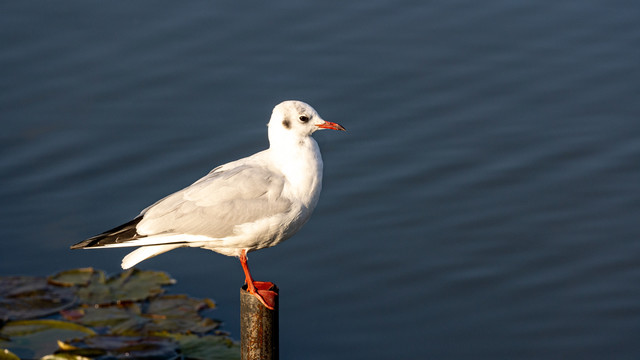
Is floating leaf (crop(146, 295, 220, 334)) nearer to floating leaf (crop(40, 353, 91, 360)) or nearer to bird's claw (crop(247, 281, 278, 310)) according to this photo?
floating leaf (crop(40, 353, 91, 360))

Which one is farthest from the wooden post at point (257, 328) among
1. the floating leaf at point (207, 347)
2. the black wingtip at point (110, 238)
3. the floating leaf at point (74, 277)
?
the floating leaf at point (74, 277)

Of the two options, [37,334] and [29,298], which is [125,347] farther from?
[29,298]

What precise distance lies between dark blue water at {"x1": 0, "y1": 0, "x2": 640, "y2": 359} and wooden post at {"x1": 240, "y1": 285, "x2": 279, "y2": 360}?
6.32ft

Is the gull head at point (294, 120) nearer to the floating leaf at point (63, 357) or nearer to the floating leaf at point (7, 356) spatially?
the floating leaf at point (63, 357)

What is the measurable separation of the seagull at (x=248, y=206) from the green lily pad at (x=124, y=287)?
1.84 meters

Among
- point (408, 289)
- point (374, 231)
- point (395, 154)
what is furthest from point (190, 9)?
point (408, 289)

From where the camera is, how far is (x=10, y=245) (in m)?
8.28

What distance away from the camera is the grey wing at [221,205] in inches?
208

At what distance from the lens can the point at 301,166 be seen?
210 inches

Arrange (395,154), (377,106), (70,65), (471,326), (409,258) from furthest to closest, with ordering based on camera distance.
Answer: (70,65) → (377,106) → (395,154) → (409,258) → (471,326)

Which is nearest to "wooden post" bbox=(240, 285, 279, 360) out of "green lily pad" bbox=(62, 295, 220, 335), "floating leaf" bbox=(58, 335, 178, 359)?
"floating leaf" bbox=(58, 335, 178, 359)

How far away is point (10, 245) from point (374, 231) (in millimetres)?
3252

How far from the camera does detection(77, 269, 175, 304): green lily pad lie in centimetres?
721

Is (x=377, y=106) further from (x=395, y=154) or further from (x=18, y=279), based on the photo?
(x=18, y=279)
